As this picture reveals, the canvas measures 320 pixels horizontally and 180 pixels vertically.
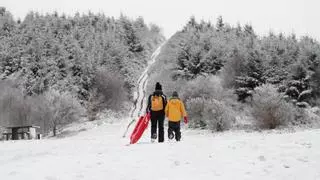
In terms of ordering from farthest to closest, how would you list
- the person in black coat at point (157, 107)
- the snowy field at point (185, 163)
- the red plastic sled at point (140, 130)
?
the person in black coat at point (157, 107) → the red plastic sled at point (140, 130) → the snowy field at point (185, 163)

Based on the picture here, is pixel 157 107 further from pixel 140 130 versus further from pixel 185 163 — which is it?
pixel 185 163

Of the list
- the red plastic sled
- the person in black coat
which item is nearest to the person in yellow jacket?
the person in black coat

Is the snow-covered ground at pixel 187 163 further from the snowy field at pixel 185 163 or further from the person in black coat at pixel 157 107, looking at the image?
the person in black coat at pixel 157 107

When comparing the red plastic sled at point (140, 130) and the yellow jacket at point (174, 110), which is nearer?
the red plastic sled at point (140, 130)

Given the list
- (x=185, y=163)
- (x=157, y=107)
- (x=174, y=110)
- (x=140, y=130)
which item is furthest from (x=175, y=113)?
(x=185, y=163)

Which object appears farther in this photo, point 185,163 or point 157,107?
point 157,107

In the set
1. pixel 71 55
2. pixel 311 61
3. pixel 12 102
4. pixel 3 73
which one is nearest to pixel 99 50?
pixel 71 55

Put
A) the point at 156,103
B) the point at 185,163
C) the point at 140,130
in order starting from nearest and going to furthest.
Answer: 1. the point at 185,163
2. the point at 140,130
3. the point at 156,103

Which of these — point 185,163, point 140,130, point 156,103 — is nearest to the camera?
point 185,163

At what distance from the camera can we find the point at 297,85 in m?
42.2

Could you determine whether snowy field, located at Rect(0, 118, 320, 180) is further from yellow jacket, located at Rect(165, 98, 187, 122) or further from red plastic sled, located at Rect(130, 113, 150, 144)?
yellow jacket, located at Rect(165, 98, 187, 122)

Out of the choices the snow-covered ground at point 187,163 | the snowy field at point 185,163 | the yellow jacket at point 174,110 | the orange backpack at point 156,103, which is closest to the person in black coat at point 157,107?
the orange backpack at point 156,103

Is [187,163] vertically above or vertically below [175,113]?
below

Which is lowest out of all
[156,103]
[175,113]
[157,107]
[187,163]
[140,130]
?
[187,163]
